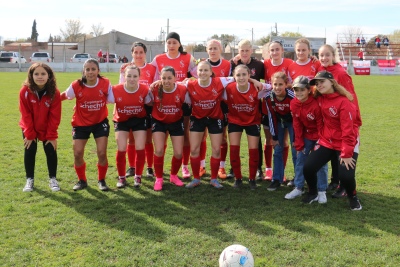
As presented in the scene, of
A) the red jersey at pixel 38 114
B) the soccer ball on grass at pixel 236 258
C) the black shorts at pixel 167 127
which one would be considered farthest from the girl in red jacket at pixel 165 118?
the soccer ball on grass at pixel 236 258

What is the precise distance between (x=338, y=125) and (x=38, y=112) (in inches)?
140

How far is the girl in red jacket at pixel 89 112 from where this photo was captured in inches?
201

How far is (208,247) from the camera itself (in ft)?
11.7

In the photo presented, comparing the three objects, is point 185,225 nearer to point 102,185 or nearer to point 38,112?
point 102,185

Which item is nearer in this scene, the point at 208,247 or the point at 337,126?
the point at 208,247

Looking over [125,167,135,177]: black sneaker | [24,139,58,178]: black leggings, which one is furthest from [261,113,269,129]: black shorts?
[24,139,58,178]: black leggings

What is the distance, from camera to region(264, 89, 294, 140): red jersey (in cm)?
510

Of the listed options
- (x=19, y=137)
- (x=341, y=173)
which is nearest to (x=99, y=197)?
(x=341, y=173)

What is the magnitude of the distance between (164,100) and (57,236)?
85.9 inches

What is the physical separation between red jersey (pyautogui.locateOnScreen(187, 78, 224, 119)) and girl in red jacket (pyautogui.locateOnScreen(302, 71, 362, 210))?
4.06 ft

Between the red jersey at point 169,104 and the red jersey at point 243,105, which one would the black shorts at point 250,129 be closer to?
the red jersey at point 243,105

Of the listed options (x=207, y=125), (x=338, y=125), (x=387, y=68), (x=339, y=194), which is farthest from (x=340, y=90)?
(x=387, y=68)

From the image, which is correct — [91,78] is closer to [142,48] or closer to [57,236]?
[142,48]

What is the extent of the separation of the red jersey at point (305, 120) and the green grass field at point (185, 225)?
77 cm
